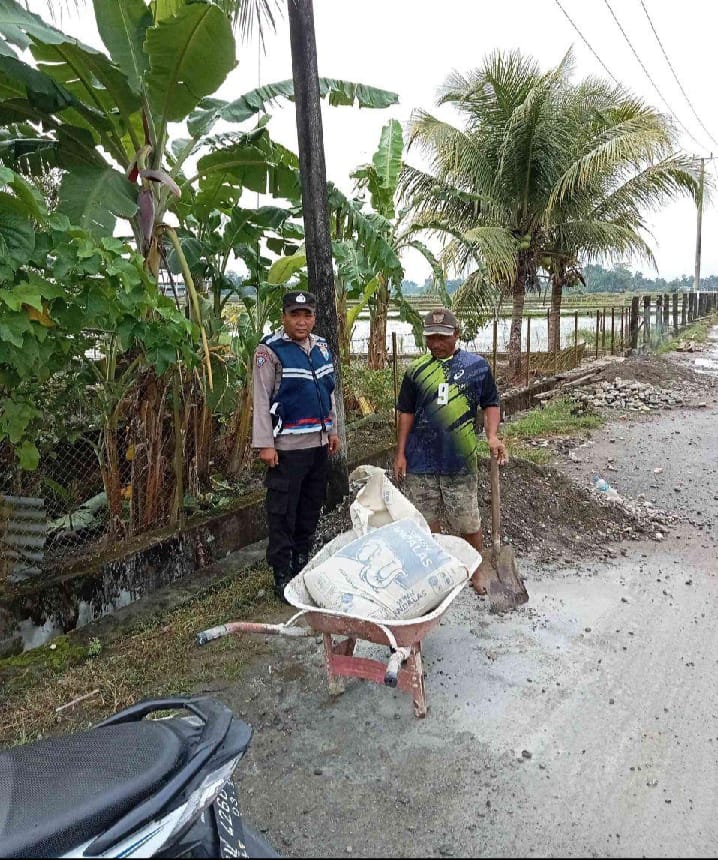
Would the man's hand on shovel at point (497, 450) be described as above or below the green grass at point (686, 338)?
above

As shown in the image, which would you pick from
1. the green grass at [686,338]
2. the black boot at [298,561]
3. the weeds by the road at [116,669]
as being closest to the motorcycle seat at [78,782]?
the weeds by the road at [116,669]

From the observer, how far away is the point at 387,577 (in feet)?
9.41

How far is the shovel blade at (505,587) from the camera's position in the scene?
4082 mm

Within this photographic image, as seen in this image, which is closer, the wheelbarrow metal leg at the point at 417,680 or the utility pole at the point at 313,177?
the wheelbarrow metal leg at the point at 417,680

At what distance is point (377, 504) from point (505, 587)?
1.15 metres

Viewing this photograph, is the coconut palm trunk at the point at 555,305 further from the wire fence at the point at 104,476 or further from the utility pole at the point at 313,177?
the wire fence at the point at 104,476

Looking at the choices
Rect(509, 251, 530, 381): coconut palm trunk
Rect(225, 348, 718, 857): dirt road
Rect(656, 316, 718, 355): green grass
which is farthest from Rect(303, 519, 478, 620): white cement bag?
Rect(656, 316, 718, 355): green grass

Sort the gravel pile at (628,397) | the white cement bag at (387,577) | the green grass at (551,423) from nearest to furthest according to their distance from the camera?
the white cement bag at (387,577) → the green grass at (551,423) → the gravel pile at (628,397)

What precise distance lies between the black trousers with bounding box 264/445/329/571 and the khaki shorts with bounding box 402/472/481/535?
62cm

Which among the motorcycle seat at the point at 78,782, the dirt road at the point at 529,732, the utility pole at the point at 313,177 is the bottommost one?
the dirt road at the point at 529,732

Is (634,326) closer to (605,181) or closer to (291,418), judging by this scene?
(605,181)

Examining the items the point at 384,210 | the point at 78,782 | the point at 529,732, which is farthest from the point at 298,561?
the point at 384,210

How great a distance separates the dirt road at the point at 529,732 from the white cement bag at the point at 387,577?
569mm

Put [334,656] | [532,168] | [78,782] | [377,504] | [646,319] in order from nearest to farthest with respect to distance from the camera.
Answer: [78,782], [334,656], [377,504], [532,168], [646,319]
